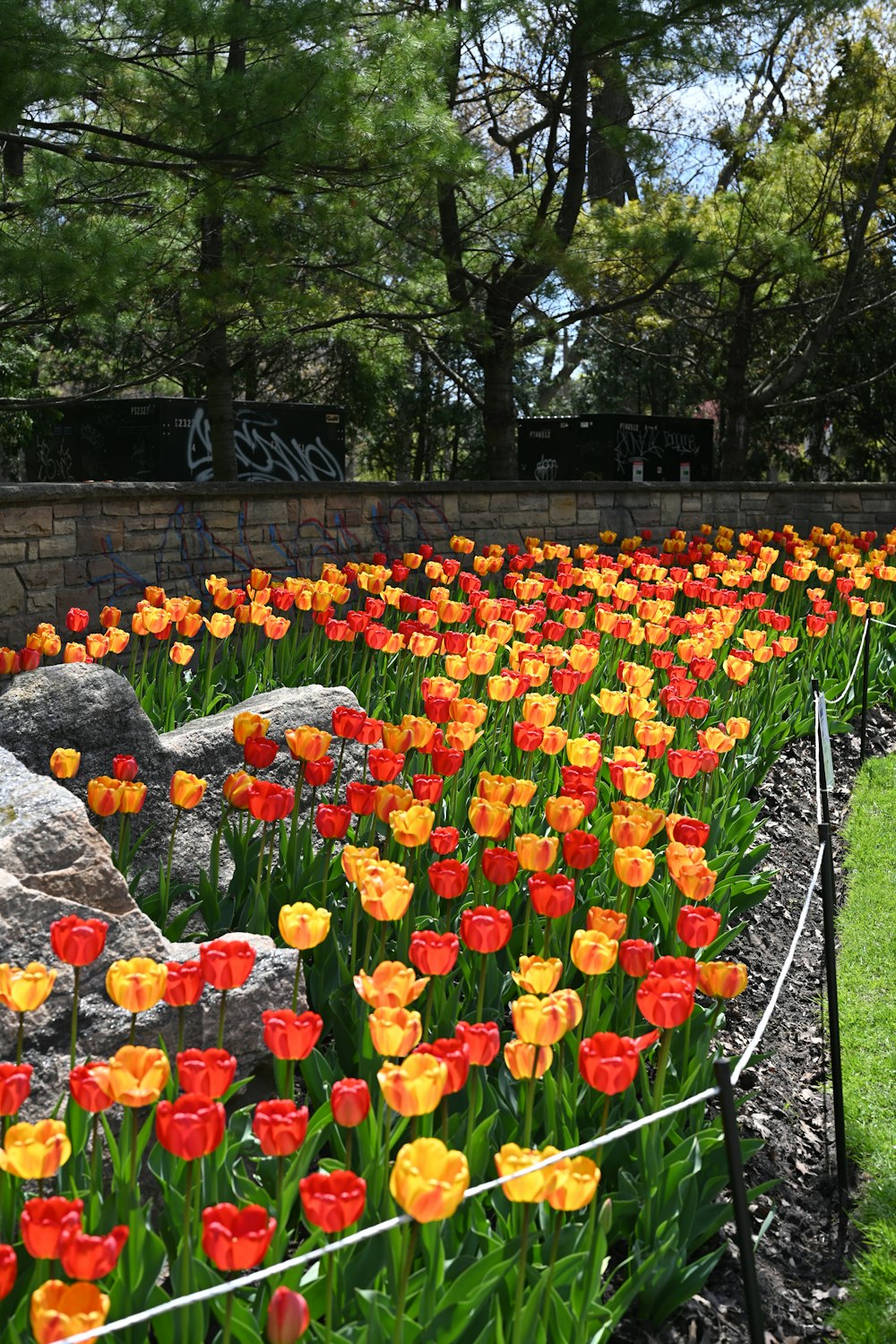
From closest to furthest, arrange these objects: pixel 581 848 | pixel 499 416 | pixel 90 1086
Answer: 1. pixel 90 1086
2. pixel 581 848
3. pixel 499 416

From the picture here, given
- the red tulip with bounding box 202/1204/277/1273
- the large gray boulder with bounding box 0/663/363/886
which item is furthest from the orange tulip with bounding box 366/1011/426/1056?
the large gray boulder with bounding box 0/663/363/886

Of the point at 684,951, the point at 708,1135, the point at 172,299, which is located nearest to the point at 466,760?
the point at 684,951

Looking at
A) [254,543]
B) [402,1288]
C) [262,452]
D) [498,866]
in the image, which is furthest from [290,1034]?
[262,452]

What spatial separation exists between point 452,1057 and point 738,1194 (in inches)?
20.2

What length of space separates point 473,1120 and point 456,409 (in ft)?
52.2

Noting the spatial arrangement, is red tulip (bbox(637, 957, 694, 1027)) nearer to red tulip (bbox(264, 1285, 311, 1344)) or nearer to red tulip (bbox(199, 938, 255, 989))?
red tulip (bbox(199, 938, 255, 989))

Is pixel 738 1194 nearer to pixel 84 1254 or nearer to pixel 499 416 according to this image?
pixel 84 1254

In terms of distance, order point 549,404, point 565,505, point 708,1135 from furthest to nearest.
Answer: point 549,404 → point 565,505 → point 708,1135

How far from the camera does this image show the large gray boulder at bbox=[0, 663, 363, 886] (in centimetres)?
404

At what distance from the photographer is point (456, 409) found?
697 inches

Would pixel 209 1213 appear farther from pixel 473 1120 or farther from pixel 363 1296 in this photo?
pixel 473 1120

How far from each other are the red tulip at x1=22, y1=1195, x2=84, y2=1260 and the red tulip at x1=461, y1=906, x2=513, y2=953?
3.25 ft

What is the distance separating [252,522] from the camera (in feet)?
26.1

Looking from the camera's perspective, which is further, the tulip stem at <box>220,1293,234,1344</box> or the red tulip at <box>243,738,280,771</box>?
the red tulip at <box>243,738,280,771</box>
